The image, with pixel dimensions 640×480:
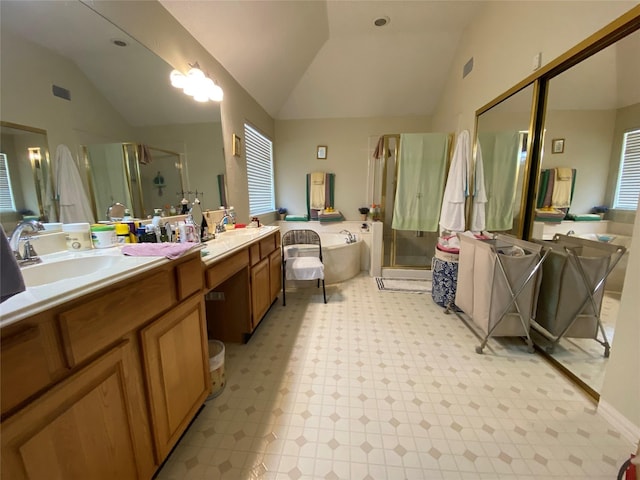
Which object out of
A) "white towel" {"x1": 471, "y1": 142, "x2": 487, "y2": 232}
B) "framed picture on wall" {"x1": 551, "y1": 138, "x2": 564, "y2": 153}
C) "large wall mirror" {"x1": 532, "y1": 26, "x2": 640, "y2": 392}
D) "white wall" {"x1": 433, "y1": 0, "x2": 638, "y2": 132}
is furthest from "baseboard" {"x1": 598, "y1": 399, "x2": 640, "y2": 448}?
"white wall" {"x1": 433, "y1": 0, "x2": 638, "y2": 132}

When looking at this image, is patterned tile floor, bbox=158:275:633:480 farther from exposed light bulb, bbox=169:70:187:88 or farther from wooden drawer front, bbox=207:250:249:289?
exposed light bulb, bbox=169:70:187:88

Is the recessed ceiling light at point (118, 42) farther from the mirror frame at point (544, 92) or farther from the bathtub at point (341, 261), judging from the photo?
the mirror frame at point (544, 92)

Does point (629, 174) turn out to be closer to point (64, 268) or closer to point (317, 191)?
point (64, 268)

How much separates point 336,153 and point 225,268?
128 inches

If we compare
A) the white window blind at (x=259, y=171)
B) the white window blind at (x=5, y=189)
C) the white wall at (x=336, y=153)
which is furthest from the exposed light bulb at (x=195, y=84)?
the white wall at (x=336, y=153)

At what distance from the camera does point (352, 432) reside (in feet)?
4.03

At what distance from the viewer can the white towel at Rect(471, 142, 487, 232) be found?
2.57 meters

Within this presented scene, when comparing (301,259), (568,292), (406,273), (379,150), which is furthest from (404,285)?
(379,150)

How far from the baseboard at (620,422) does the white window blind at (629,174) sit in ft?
3.32

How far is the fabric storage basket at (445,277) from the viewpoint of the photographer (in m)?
2.44

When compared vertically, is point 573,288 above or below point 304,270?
above

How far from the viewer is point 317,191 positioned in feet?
13.7

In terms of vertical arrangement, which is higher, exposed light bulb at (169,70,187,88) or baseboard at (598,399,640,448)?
exposed light bulb at (169,70,187,88)

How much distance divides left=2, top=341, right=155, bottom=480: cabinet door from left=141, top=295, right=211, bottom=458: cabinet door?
0.06 metres
